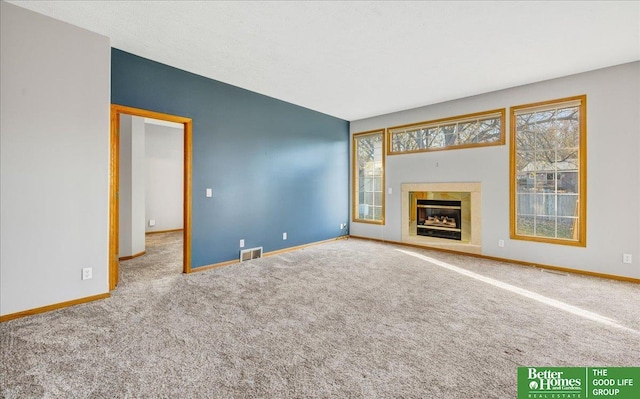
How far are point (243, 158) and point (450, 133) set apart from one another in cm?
379

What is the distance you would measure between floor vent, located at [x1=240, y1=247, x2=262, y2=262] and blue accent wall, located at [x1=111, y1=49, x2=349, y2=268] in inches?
3.2

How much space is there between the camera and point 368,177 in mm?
6418

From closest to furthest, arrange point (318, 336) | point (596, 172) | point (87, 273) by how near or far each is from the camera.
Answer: point (318, 336)
point (87, 273)
point (596, 172)

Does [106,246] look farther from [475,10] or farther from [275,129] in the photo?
[475,10]

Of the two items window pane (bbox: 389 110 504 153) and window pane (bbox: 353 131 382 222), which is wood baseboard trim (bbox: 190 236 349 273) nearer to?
window pane (bbox: 353 131 382 222)

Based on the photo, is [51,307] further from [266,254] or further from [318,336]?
[266,254]

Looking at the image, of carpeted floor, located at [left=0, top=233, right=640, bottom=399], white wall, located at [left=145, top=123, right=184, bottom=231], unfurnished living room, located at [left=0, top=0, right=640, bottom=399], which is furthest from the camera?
white wall, located at [left=145, top=123, right=184, bottom=231]

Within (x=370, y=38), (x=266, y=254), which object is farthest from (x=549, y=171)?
(x=266, y=254)

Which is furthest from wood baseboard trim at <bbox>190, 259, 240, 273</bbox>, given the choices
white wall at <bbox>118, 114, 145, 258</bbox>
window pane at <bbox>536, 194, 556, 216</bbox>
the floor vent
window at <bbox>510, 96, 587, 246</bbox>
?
window pane at <bbox>536, 194, 556, 216</bbox>

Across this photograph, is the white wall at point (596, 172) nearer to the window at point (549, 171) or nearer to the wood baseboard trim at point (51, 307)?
the window at point (549, 171)

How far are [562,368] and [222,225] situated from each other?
3.97 metres

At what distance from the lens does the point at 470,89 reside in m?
4.47

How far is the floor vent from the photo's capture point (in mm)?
4417

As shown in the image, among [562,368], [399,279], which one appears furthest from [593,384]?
[399,279]
